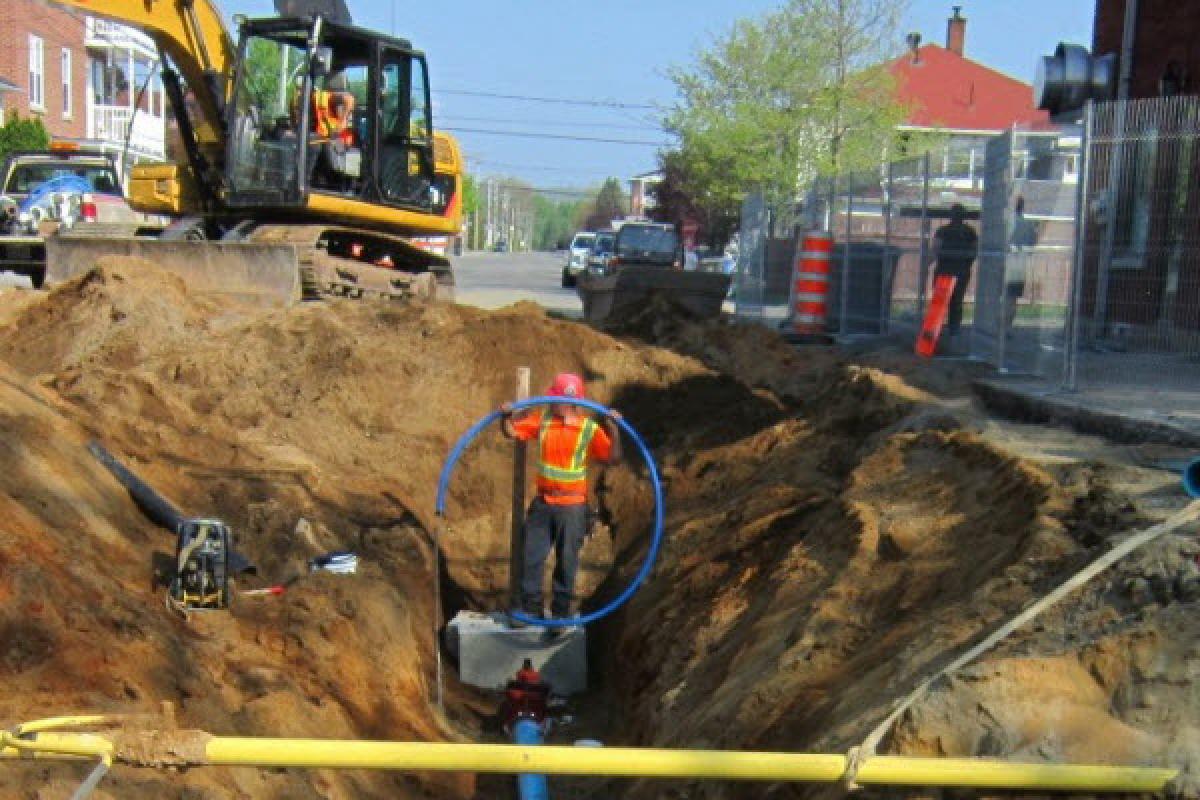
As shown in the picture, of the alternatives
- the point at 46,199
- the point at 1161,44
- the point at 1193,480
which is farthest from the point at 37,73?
the point at 1193,480

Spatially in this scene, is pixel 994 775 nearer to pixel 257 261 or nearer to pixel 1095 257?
pixel 1095 257

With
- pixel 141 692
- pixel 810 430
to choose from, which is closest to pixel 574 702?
pixel 810 430

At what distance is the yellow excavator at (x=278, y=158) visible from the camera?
15820 millimetres

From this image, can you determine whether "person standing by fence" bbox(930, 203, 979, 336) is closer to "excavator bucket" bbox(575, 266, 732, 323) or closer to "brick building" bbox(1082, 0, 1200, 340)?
"brick building" bbox(1082, 0, 1200, 340)

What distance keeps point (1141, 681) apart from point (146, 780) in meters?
3.48

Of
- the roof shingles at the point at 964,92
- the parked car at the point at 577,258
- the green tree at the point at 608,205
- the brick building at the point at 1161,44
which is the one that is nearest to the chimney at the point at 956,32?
the roof shingles at the point at 964,92

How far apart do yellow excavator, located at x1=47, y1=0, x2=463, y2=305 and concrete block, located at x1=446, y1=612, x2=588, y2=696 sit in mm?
5861

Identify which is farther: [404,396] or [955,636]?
[404,396]

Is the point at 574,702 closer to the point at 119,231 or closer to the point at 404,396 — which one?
the point at 404,396

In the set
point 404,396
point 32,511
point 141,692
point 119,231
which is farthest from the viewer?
point 119,231

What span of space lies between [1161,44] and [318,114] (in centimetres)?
1064

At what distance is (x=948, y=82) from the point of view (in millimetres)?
65125

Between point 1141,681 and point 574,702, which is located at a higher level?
point 1141,681

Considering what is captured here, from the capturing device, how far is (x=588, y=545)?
13875mm
